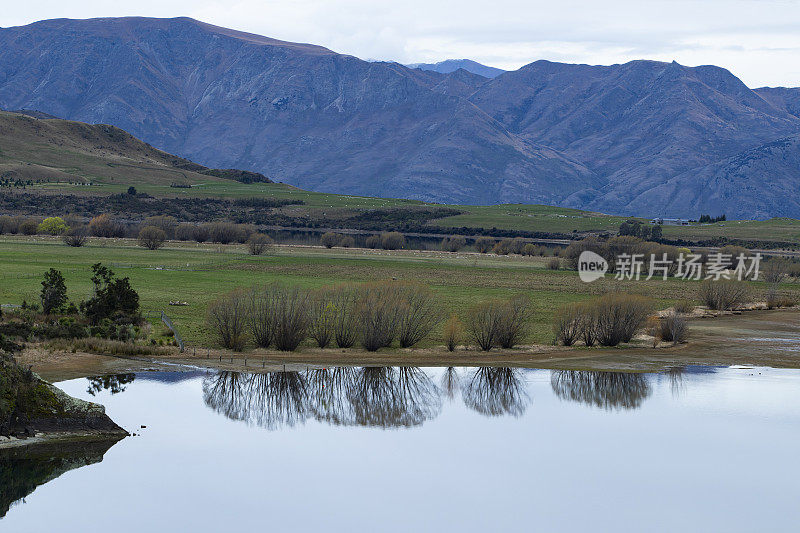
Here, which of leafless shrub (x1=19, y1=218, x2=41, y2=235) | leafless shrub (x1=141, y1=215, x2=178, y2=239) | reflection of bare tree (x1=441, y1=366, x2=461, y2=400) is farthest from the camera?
leafless shrub (x1=141, y1=215, x2=178, y2=239)

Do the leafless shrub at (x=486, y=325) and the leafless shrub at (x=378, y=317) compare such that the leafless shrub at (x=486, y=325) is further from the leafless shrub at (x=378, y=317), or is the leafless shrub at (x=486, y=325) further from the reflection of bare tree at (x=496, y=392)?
the leafless shrub at (x=378, y=317)

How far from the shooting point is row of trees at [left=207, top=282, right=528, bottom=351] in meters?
38.5

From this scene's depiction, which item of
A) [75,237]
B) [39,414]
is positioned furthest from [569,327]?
[75,237]

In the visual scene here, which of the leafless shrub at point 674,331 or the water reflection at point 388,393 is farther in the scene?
the leafless shrub at point 674,331

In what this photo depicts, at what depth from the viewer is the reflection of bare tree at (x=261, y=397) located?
29.5 m

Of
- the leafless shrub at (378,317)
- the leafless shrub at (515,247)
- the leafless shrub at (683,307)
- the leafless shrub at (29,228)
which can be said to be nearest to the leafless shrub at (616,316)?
the leafless shrub at (378,317)

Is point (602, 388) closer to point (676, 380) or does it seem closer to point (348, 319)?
point (676, 380)

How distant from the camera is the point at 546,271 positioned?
82.7 metres

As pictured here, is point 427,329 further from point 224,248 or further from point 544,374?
point 224,248

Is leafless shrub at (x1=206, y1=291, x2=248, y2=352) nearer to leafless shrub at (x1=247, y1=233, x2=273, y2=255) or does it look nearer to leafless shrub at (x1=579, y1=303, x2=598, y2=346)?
leafless shrub at (x1=579, y1=303, x2=598, y2=346)

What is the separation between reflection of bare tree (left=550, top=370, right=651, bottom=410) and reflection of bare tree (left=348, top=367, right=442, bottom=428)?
5128 millimetres

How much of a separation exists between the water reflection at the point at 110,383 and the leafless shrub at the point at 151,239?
192 feet

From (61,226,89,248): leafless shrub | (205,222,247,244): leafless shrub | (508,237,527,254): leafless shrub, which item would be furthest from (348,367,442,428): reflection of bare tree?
(508,237,527,254): leafless shrub

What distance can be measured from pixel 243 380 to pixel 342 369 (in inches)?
171
